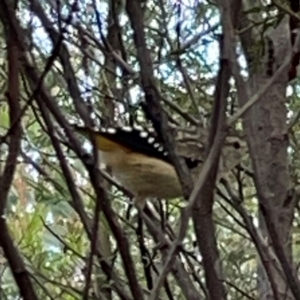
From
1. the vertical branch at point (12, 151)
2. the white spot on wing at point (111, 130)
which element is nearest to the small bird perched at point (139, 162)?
the white spot on wing at point (111, 130)

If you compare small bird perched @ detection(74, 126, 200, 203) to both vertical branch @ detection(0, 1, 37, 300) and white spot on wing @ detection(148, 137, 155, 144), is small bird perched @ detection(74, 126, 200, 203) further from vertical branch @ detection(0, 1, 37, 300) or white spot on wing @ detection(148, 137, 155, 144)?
vertical branch @ detection(0, 1, 37, 300)

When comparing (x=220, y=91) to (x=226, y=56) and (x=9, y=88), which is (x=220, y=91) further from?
(x=9, y=88)

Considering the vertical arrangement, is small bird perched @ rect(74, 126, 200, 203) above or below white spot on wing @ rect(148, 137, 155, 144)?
below

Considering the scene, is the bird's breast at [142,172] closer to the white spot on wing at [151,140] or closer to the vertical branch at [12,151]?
the white spot on wing at [151,140]

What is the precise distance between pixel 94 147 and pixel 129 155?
919mm

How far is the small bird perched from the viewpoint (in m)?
1.76

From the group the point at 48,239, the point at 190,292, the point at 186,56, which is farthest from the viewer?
the point at 48,239

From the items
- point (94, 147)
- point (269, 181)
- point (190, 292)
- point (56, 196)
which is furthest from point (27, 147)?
point (94, 147)

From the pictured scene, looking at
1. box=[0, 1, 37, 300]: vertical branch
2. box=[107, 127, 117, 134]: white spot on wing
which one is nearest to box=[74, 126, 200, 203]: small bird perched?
box=[107, 127, 117, 134]: white spot on wing

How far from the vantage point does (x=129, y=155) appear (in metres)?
1.92

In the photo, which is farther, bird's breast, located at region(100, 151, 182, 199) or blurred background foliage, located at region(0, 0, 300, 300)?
bird's breast, located at region(100, 151, 182, 199)

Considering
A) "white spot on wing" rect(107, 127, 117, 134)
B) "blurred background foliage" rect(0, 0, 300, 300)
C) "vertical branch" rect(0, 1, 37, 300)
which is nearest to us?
"vertical branch" rect(0, 1, 37, 300)

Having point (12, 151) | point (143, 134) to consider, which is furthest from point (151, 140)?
point (12, 151)

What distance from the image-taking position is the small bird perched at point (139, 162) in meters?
1.76
